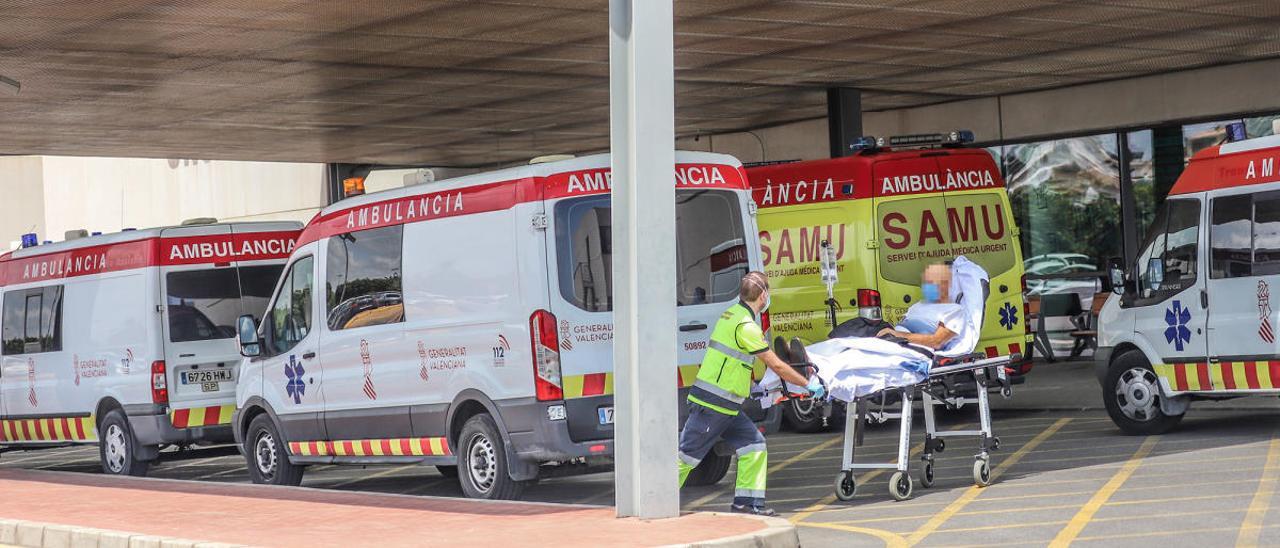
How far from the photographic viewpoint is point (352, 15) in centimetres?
1584

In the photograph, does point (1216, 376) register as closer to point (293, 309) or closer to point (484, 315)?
point (484, 315)

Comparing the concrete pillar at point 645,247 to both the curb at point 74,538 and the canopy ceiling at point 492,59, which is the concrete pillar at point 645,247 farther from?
the canopy ceiling at point 492,59

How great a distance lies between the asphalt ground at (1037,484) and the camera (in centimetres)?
959

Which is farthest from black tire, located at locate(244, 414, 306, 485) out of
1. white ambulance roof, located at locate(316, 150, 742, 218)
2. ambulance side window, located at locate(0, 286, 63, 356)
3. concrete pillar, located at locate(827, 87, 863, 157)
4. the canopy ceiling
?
concrete pillar, located at locate(827, 87, 863, 157)

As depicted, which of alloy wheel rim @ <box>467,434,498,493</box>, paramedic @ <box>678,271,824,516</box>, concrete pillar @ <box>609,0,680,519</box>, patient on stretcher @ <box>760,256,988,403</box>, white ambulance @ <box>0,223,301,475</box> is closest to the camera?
concrete pillar @ <box>609,0,680,519</box>

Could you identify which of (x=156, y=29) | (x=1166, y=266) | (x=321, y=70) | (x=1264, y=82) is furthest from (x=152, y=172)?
(x=1166, y=266)

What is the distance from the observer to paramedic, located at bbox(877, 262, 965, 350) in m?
11.8

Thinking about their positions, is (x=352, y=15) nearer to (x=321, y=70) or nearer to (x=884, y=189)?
(x=321, y=70)

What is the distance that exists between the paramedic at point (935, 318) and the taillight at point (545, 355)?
2.29 metres

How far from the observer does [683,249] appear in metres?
12.0

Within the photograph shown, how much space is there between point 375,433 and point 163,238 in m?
4.05

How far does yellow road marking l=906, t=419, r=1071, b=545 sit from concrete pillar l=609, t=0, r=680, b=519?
4.79 ft

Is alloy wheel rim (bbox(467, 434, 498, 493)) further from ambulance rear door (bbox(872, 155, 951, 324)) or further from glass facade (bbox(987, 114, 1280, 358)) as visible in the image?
glass facade (bbox(987, 114, 1280, 358))

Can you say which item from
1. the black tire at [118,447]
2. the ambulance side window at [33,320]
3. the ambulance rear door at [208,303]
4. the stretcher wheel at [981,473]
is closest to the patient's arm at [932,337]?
the stretcher wheel at [981,473]
